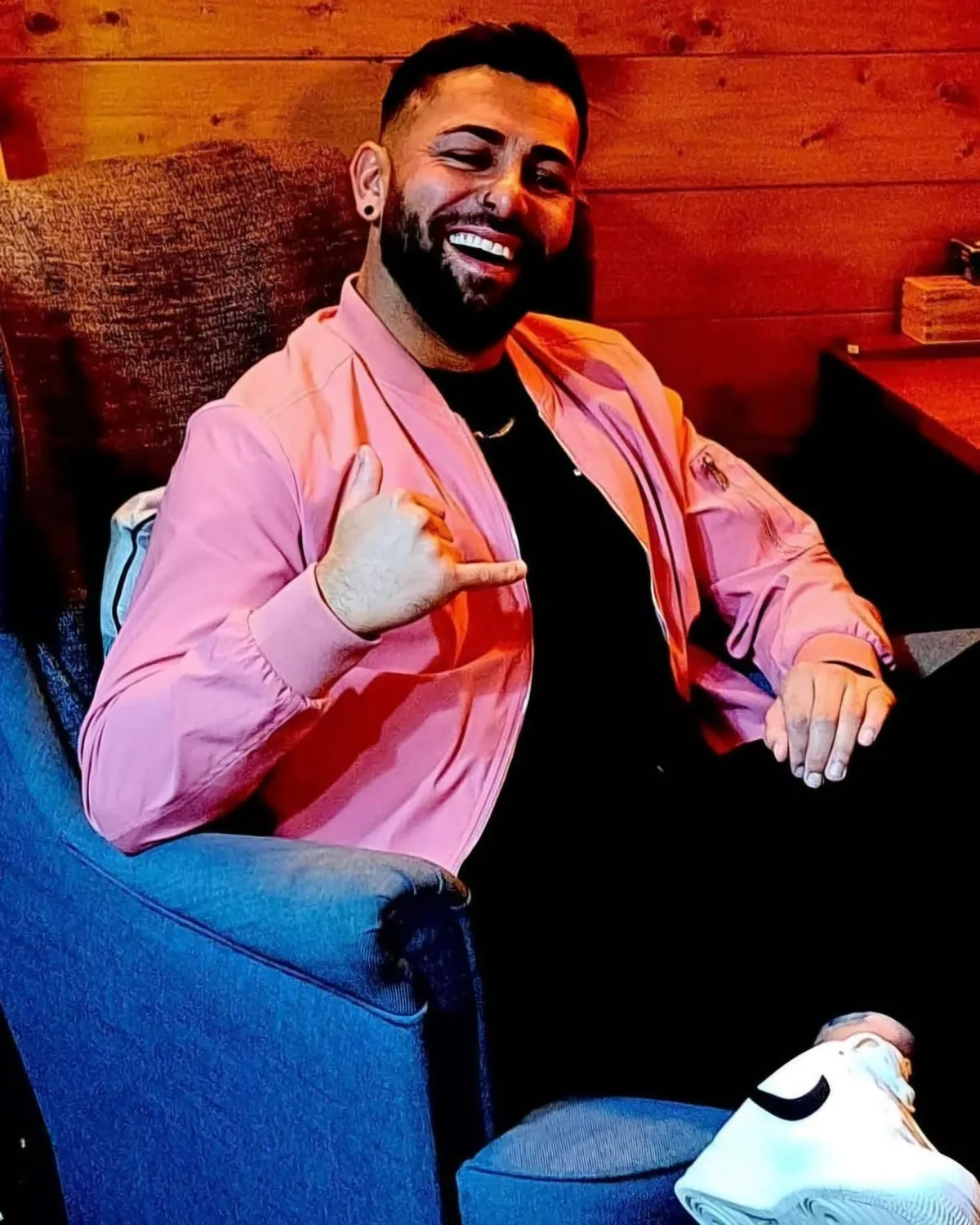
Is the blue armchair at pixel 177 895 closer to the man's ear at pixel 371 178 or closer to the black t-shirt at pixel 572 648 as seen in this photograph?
the man's ear at pixel 371 178

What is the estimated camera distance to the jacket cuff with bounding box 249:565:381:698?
1.05 meters

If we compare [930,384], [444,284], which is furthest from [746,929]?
[930,384]

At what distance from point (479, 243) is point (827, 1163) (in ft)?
2.82

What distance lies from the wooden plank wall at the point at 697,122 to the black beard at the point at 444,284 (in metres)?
0.53

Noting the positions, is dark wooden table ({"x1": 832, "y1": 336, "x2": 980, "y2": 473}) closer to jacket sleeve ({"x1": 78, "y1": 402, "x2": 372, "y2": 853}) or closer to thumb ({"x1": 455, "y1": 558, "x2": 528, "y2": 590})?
thumb ({"x1": 455, "y1": 558, "x2": 528, "y2": 590})

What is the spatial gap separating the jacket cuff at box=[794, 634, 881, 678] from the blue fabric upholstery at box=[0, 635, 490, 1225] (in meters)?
0.51

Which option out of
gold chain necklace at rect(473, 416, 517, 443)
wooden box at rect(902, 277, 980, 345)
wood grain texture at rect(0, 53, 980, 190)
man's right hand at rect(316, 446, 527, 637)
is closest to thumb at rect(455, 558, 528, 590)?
man's right hand at rect(316, 446, 527, 637)

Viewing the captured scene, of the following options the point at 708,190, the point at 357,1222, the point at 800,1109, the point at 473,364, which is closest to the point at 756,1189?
the point at 800,1109

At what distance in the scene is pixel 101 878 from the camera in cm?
114

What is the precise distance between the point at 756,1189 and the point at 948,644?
653mm

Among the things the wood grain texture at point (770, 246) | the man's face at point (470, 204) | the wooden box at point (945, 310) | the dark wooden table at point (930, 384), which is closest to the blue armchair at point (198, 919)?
the man's face at point (470, 204)

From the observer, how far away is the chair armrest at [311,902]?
37.9 inches

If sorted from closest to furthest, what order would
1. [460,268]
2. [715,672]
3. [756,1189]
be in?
[756,1189], [460,268], [715,672]

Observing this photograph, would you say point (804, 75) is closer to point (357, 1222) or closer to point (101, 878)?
point (101, 878)
